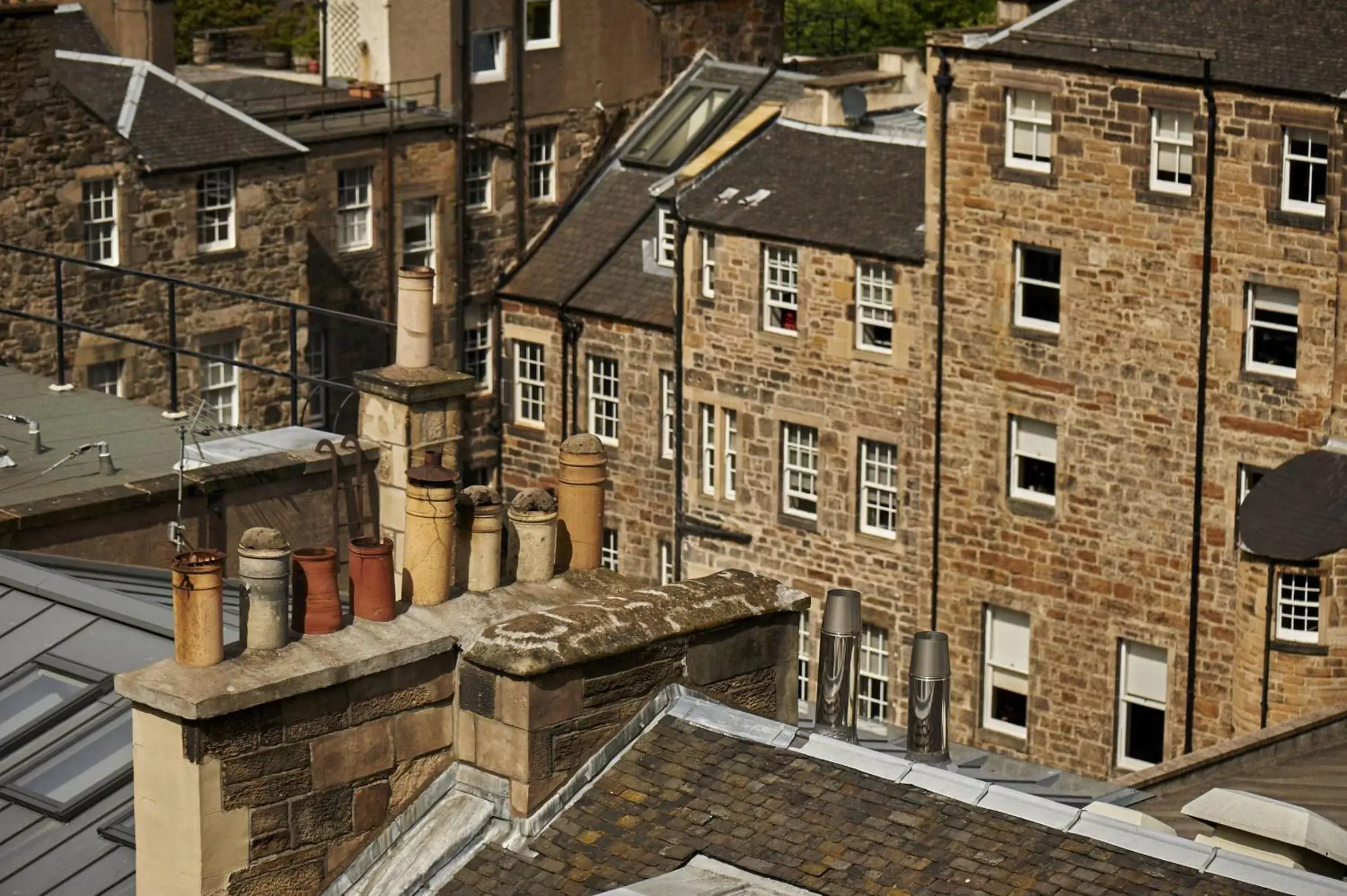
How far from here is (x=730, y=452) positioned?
168 feet

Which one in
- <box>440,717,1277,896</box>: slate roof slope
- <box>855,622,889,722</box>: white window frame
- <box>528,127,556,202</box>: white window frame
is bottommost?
<box>855,622,889,722</box>: white window frame

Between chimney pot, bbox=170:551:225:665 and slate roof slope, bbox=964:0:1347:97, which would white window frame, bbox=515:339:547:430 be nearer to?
slate roof slope, bbox=964:0:1347:97

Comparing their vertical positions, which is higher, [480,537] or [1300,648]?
[480,537]

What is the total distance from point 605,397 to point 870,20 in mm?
28126

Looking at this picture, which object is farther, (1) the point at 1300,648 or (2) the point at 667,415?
(2) the point at 667,415

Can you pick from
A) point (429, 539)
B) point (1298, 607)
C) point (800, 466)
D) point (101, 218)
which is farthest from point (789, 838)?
point (101, 218)

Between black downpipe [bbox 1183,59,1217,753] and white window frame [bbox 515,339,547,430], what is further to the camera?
white window frame [bbox 515,339,547,430]

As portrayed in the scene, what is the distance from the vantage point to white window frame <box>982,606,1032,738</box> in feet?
155

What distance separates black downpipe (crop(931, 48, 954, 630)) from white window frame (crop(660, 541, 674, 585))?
6261 millimetres

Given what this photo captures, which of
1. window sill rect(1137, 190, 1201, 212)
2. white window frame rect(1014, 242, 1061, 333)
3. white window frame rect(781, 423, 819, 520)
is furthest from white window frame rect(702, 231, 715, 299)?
window sill rect(1137, 190, 1201, 212)

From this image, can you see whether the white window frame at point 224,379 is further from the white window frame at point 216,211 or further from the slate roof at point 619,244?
the slate roof at point 619,244

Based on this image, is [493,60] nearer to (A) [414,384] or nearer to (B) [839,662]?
(A) [414,384]

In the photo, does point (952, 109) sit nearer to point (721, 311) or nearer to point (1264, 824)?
point (721, 311)

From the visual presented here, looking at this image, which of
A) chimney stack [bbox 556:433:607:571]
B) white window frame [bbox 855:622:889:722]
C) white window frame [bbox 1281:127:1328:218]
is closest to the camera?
chimney stack [bbox 556:433:607:571]
